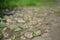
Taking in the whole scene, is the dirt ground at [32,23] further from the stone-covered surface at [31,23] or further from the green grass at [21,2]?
the green grass at [21,2]

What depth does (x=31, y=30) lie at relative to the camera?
3492 mm

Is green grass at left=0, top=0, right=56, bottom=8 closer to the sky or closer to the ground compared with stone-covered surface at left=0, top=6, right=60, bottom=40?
closer to the sky

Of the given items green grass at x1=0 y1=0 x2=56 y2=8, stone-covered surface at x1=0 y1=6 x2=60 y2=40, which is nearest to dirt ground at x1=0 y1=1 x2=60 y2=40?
stone-covered surface at x1=0 y1=6 x2=60 y2=40

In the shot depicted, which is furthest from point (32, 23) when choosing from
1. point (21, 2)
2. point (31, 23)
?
point (21, 2)

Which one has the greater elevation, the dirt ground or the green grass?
the green grass

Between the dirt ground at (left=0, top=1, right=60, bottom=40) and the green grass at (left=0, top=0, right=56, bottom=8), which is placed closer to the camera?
the dirt ground at (left=0, top=1, right=60, bottom=40)

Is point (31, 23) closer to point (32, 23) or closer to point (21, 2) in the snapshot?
point (32, 23)

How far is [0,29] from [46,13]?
4.08ft

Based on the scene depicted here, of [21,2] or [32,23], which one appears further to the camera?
[21,2]

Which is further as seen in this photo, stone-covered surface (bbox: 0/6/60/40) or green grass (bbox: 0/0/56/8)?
green grass (bbox: 0/0/56/8)

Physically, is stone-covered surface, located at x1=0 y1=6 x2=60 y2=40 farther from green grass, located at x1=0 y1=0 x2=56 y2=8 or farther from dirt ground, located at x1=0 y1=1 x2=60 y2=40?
green grass, located at x1=0 y1=0 x2=56 y2=8

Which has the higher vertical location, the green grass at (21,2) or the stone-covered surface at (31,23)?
the green grass at (21,2)

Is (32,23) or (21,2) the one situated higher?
(21,2)

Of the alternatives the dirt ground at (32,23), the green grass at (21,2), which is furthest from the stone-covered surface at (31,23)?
the green grass at (21,2)
